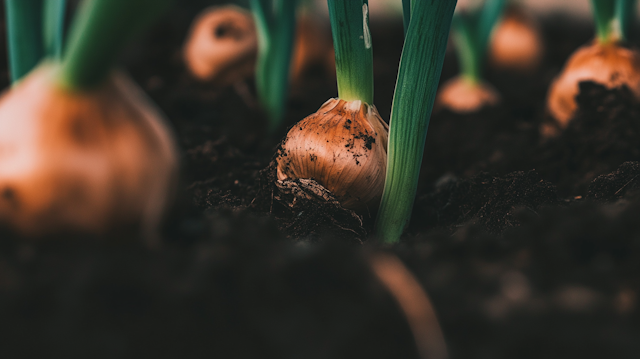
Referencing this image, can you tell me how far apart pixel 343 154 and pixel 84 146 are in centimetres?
33

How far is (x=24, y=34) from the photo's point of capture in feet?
1.92

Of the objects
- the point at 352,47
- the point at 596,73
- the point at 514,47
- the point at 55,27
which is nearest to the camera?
the point at 55,27

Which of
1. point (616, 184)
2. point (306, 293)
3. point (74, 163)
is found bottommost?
point (616, 184)

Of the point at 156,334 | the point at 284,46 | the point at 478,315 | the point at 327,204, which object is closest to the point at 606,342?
the point at 478,315

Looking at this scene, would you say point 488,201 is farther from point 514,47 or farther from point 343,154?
point 514,47

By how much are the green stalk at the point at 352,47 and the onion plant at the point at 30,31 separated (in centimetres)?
32

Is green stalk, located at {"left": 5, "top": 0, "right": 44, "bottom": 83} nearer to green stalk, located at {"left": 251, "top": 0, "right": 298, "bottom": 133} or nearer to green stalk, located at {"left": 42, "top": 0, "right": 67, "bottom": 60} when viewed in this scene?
green stalk, located at {"left": 42, "top": 0, "right": 67, "bottom": 60}

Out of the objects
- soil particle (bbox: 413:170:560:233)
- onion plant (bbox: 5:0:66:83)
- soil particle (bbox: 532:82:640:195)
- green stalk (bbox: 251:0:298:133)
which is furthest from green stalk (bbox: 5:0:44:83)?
soil particle (bbox: 532:82:640:195)

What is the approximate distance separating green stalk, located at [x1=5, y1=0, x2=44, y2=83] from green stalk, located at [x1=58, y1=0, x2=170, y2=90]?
24 centimetres

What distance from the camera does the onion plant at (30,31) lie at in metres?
A: 0.56

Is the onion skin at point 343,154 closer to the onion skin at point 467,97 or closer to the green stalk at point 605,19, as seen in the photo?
the green stalk at point 605,19

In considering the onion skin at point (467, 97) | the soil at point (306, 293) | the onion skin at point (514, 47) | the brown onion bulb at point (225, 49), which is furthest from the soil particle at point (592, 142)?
the onion skin at point (514, 47)

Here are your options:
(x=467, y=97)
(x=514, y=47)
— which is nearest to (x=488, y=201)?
(x=467, y=97)

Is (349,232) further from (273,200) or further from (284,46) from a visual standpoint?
(284,46)
